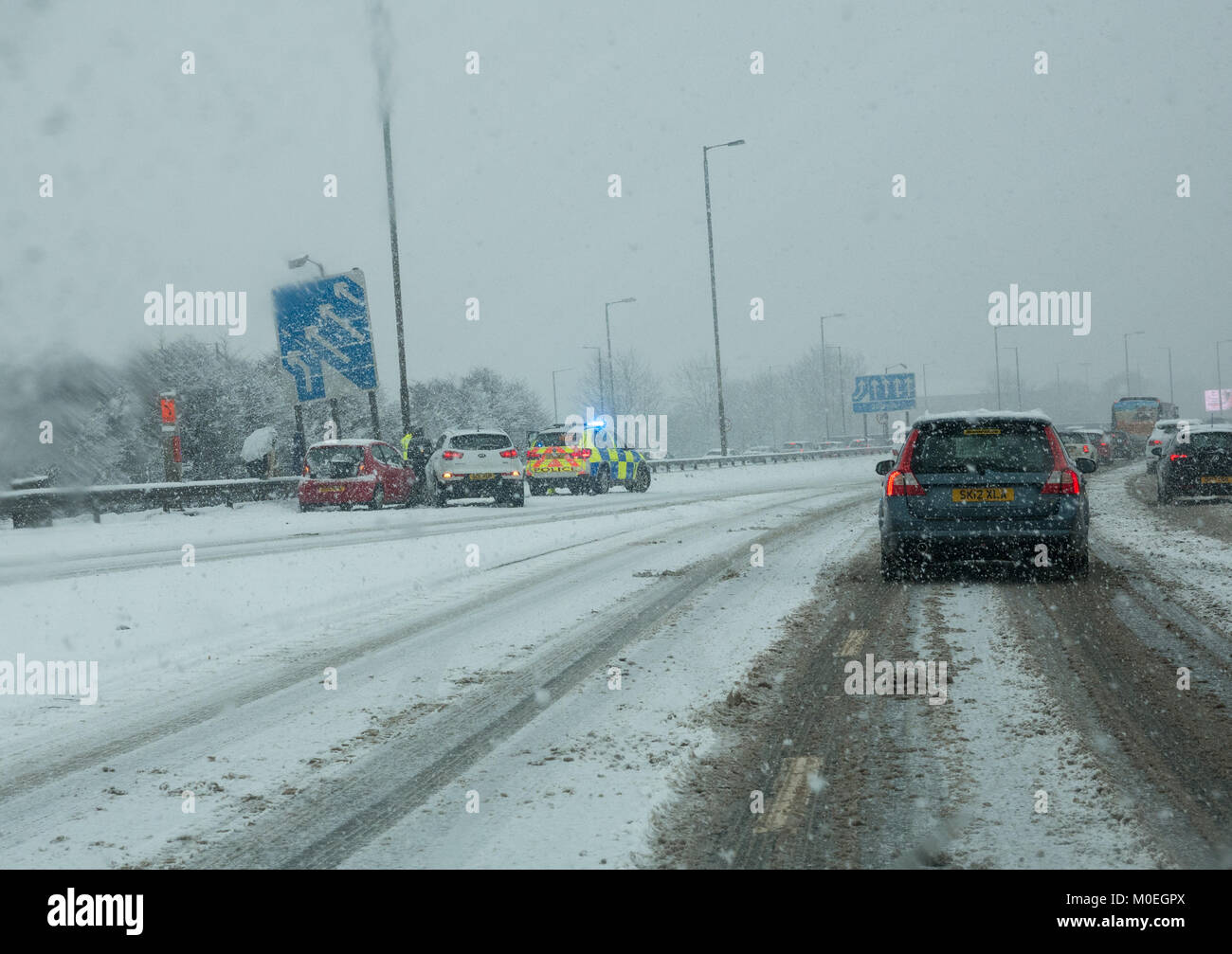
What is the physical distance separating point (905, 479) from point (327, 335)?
21211 millimetres

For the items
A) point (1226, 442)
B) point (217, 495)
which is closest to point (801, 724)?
point (1226, 442)

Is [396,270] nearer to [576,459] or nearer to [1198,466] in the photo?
[576,459]

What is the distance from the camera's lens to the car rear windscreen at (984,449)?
10703 millimetres

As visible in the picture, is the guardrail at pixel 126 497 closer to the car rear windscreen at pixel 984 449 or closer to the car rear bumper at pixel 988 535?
the car rear bumper at pixel 988 535

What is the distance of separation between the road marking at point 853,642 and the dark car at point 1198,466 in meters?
15.4

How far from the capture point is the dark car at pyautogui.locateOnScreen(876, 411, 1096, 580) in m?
10.6

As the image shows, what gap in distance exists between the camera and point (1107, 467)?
43.7 meters

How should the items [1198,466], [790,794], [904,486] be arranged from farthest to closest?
[1198,466]
[904,486]
[790,794]

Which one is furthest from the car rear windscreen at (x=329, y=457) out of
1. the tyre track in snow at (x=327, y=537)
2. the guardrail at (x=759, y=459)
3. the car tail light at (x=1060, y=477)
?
the car tail light at (x=1060, y=477)

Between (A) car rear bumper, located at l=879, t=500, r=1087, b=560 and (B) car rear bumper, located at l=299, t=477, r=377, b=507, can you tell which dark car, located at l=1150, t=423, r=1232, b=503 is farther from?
(B) car rear bumper, located at l=299, t=477, r=377, b=507

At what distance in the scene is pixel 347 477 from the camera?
25688 millimetres

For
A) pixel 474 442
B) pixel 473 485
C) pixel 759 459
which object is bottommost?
pixel 759 459

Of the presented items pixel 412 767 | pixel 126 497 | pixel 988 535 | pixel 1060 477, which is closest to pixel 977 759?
pixel 412 767

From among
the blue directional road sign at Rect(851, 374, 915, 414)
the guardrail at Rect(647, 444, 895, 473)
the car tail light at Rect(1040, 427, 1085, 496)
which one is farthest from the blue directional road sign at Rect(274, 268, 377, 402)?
the blue directional road sign at Rect(851, 374, 915, 414)
